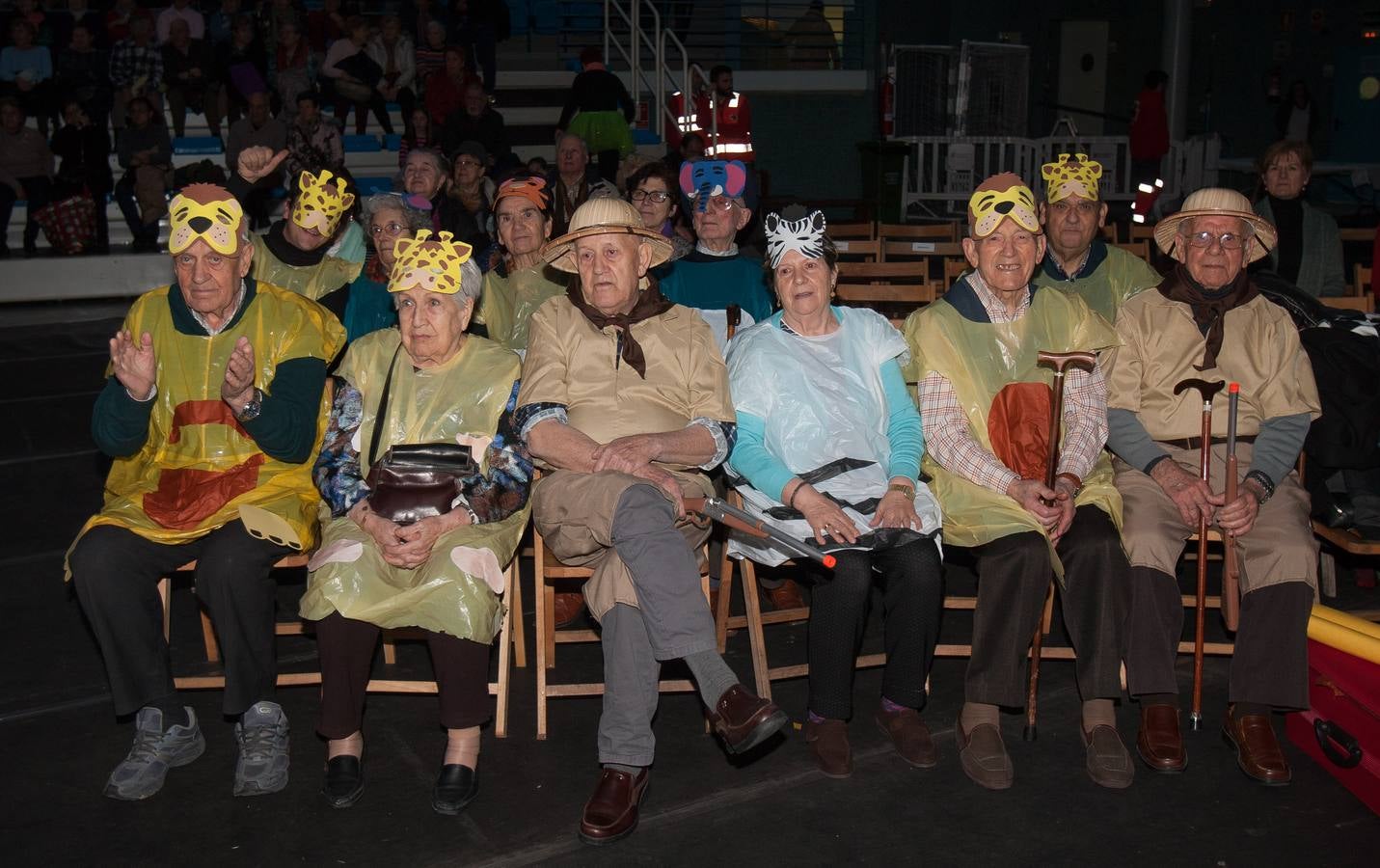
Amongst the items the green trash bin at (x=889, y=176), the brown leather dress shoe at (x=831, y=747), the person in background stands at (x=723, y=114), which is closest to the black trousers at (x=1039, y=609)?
the brown leather dress shoe at (x=831, y=747)

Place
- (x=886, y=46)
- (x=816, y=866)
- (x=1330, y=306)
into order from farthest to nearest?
(x=886, y=46)
(x=1330, y=306)
(x=816, y=866)

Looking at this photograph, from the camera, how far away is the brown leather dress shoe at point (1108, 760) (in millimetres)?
3488

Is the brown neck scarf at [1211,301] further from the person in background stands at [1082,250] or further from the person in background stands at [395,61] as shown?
the person in background stands at [395,61]

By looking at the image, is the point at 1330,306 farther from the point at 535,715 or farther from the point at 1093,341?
the point at 535,715

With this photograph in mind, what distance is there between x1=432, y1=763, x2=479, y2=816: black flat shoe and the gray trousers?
1.24 ft

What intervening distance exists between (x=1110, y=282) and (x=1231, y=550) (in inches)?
57.8

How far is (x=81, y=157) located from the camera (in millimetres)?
12508

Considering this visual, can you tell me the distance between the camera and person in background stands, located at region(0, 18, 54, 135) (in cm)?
1299

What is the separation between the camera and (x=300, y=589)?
5.08m

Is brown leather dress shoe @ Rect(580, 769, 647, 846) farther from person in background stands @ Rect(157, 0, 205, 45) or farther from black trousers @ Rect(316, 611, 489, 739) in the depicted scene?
person in background stands @ Rect(157, 0, 205, 45)

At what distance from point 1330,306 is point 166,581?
166 inches

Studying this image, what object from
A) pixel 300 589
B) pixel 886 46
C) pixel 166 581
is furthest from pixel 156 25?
pixel 166 581

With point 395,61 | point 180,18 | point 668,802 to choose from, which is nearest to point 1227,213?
point 668,802

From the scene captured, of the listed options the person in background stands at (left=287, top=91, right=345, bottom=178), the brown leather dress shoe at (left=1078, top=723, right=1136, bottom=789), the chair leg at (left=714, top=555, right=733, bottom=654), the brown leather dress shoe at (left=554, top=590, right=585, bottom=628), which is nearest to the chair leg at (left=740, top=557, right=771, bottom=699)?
the chair leg at (left=714, top=555, right=733, bottom=654)
